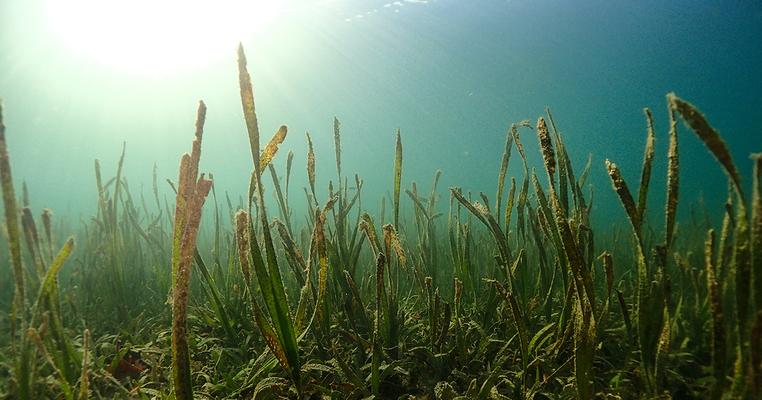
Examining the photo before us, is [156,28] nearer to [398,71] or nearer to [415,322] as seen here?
[398,71]

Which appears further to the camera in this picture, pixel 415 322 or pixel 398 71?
pixel 398 71

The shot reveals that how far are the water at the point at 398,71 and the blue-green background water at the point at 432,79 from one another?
23 centimetres

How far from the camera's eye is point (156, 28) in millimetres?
34531

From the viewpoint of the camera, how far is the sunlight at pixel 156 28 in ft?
94.2

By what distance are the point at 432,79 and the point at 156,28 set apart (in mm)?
28005

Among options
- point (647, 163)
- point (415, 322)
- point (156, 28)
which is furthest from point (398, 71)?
point (647, 163)

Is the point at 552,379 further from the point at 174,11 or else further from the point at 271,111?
the point at 271,111

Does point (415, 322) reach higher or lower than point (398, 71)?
lower

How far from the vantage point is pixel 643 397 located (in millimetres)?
944

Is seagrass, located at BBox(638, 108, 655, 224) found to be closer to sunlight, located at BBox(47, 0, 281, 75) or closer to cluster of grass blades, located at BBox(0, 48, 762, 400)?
cluster of grass blades, located at BBox(0, 48, 762, 400)

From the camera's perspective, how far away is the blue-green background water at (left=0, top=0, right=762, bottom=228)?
94.9ft

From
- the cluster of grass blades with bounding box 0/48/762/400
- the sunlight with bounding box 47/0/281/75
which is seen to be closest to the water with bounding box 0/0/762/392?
the sunlight with bounding box 47/0/281/75

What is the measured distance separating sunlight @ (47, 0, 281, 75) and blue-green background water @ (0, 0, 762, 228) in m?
1.09

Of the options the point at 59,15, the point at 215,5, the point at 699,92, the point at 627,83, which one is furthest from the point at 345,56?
the point at 699,92
